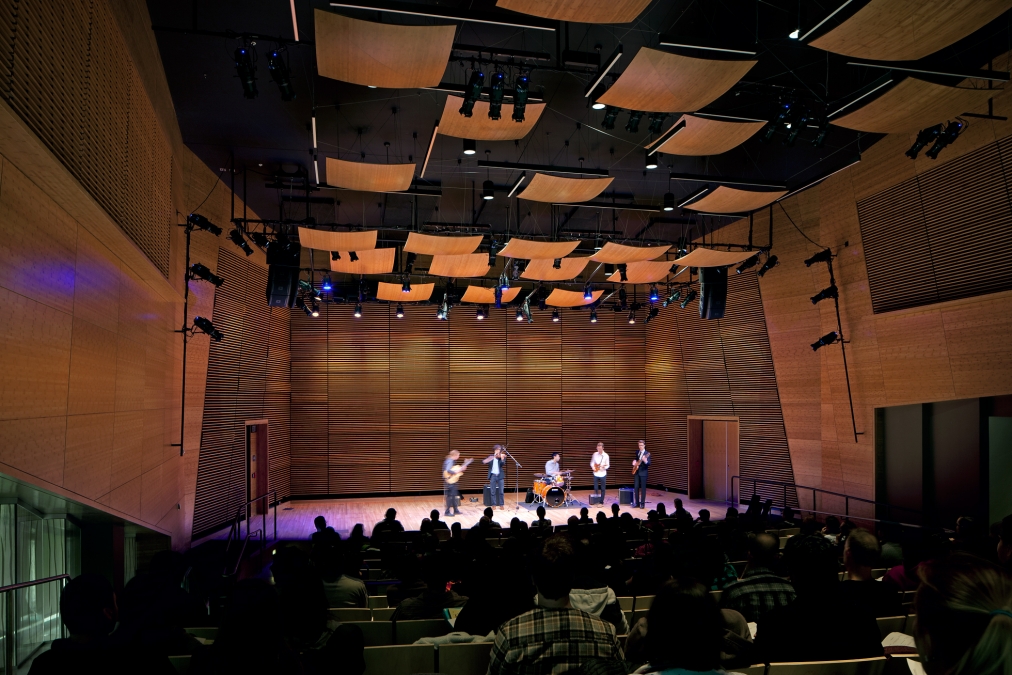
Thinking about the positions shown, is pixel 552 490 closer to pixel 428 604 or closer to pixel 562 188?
pixel 562 188

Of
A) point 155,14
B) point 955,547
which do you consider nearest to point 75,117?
point 155,14

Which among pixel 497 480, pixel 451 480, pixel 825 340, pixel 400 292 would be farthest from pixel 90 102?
pixel 497 480

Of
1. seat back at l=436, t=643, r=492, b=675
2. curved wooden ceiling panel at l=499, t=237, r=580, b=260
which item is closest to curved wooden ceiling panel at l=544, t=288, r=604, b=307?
curved wooden ceiling panel at l=499, t=237, r=580, b=260

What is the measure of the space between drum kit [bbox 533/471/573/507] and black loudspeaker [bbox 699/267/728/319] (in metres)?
5.22

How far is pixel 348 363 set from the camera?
56.6 feet

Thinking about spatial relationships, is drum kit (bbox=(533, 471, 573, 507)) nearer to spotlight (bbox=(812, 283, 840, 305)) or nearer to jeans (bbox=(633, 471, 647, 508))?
jeans (bbox=(633, 471, 647, 508))

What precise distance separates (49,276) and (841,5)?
6473 millimetres

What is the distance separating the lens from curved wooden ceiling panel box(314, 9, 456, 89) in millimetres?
5574

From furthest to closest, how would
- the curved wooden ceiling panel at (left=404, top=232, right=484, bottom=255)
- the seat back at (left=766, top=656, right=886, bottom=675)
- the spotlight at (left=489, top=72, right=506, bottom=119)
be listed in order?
the curved wooden ceiling panel at (left=404, top=232, right=484, bottom=255)
the spotlight at (left=489, top=72, right=506, bottom=119)
the seat back at (left=766, top=656, right=886, bottom=675)

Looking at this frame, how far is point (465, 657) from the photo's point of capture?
3264 mm

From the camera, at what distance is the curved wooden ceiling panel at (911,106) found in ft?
22.2

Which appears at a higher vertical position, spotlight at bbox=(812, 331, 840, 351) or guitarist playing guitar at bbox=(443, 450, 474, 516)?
spotlight at bbox=(812, 331, 840, 351)

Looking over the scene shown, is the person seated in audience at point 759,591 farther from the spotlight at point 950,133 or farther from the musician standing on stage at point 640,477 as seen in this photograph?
the musician standing on stage at point 640,477

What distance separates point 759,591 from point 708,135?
566cm
